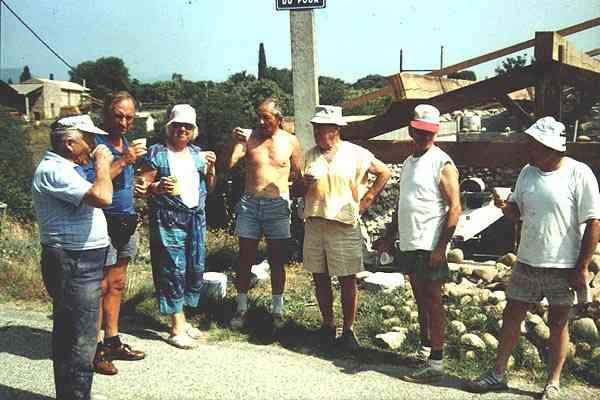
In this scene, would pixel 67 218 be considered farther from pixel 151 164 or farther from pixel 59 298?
pixel 151 164

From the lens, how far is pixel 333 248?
5059 mm

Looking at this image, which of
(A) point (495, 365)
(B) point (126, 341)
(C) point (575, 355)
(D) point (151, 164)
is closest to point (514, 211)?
(A) point (495, 365)

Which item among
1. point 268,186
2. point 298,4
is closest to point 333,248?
point 268,186

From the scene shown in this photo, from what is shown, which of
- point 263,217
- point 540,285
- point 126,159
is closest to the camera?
point 540,285

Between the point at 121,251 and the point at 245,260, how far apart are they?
1168 millimetres

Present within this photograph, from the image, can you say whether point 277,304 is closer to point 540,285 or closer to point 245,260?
point 245,260

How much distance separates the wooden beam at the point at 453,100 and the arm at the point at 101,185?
11.4ft

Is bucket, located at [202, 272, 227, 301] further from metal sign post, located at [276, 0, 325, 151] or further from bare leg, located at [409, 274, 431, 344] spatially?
bare leg, located at [409, 274, 431, 344]

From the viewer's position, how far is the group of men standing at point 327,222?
153 inches

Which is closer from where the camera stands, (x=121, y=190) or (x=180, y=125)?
(x=121, y=190)

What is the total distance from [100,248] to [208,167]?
155 centimetres

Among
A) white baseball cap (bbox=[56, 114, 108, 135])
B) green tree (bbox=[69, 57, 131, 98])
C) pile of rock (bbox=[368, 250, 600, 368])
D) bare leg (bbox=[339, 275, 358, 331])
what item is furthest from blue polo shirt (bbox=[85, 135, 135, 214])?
green tree (bbox=[69, 57, 131, 98])

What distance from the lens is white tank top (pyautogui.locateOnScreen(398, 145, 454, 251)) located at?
4.49 m

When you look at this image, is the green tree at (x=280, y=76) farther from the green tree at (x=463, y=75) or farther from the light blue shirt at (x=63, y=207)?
the light blue shirt at (x=63, y=207)
